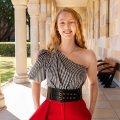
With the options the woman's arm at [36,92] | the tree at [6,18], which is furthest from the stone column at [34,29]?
the tree at [6,18]

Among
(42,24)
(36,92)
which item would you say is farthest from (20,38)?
(42,24)

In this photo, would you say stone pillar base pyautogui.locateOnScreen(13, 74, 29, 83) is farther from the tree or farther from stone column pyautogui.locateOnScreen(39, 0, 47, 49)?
the tree

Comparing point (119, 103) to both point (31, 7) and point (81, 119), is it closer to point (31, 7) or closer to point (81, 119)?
point (81, 119)

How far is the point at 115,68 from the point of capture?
9.31 meters

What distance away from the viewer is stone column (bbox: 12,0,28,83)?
396 inches

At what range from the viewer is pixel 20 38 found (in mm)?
10188

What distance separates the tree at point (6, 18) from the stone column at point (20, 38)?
3050 cm

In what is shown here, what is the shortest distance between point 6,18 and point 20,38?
31.9 meters

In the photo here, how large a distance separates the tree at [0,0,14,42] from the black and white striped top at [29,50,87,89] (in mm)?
38731

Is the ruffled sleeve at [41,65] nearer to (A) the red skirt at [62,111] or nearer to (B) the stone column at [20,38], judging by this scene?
(A) the red skirt at [62,111]

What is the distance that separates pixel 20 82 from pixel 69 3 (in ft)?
65.3

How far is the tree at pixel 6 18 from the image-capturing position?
4000cm

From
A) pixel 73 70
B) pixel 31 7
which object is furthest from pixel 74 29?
pixel 31 7

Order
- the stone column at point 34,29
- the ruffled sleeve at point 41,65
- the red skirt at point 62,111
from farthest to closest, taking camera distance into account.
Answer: the stone column at point 34,29, the ruffled sleeve at point 41,65, the red skirt at point 62,111
